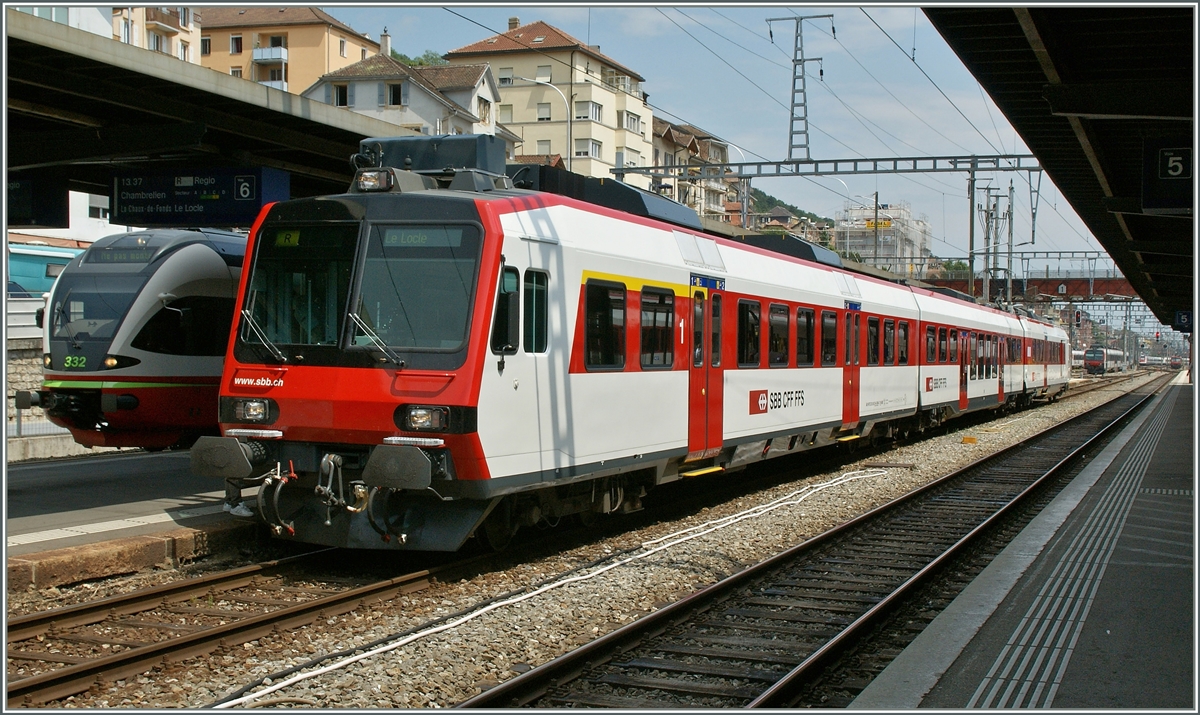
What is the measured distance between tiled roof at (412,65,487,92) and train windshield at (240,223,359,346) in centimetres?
5310

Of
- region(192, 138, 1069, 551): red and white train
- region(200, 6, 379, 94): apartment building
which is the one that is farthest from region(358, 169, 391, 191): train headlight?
region(200, 6, 379, 94): apartment building

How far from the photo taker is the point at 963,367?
25469mm

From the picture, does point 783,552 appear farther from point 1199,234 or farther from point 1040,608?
point 1199,234

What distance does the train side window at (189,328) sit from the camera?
13.5m

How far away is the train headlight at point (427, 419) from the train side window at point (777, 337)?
20.9 feet

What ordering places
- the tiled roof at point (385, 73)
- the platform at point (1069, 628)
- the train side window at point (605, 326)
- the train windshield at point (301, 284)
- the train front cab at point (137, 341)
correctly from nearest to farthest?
the platform at point (1069, 628), the train windshield at point (301, 284), the train side window at point (605, 326), the train front cab at point (137, 341), the tiled roof at point (385, 73)

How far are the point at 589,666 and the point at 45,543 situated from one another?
4831mm

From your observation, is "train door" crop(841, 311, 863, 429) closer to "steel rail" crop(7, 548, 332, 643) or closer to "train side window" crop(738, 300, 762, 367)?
"train side window" crop(738, 300, 762, 367)

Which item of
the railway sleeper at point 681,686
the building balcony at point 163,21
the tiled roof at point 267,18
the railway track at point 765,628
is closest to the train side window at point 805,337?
the railway track at point 765,628

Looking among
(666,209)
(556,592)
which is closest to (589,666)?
(556,592)

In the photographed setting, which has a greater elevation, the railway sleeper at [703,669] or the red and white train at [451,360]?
the red and white train at [451,360]

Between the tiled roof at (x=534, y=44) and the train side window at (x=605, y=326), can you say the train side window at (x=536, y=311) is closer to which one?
the train side window at (x=605, y=326)

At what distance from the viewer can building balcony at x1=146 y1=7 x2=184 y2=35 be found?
2445 inches

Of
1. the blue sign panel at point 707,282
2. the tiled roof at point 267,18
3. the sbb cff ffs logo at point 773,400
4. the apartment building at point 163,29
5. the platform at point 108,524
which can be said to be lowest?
the platform at point 108,524
